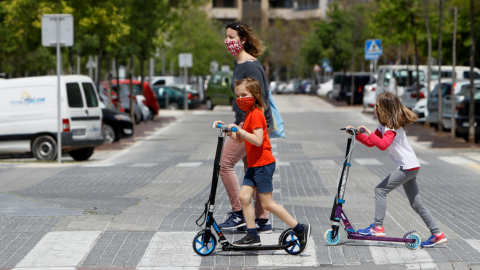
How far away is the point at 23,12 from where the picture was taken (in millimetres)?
20812

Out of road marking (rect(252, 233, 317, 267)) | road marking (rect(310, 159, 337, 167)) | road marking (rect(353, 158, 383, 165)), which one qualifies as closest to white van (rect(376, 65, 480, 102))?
road marking (rect(353, 158, 383, 165))

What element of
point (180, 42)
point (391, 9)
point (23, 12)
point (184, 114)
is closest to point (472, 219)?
point (23, 12)

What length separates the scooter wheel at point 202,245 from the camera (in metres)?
5.61

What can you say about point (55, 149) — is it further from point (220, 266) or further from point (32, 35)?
point (220, 266)

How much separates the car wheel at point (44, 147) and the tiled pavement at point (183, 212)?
1033 mm

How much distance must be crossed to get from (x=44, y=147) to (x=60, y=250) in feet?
31.1

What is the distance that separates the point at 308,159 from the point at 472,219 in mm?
7587

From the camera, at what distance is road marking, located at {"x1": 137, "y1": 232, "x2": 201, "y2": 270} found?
217 inches

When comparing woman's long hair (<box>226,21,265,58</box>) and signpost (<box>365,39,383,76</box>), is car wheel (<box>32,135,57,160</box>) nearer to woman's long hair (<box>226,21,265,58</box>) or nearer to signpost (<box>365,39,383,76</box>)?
woman's long hair (<box>226,21,265,58</box>)

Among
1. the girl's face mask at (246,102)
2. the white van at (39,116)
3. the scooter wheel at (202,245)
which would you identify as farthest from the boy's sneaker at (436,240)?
the white van at (39,116)

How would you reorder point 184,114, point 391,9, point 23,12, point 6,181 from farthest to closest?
point 184,114, point 391,9, point 23,12, point 6,181

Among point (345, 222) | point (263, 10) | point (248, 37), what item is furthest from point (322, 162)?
point (263, 10)

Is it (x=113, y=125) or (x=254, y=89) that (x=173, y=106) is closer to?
(x=113, y=125)

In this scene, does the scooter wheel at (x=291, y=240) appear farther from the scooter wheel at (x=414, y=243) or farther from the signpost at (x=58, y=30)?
the signpost at (x=58, y=30)
